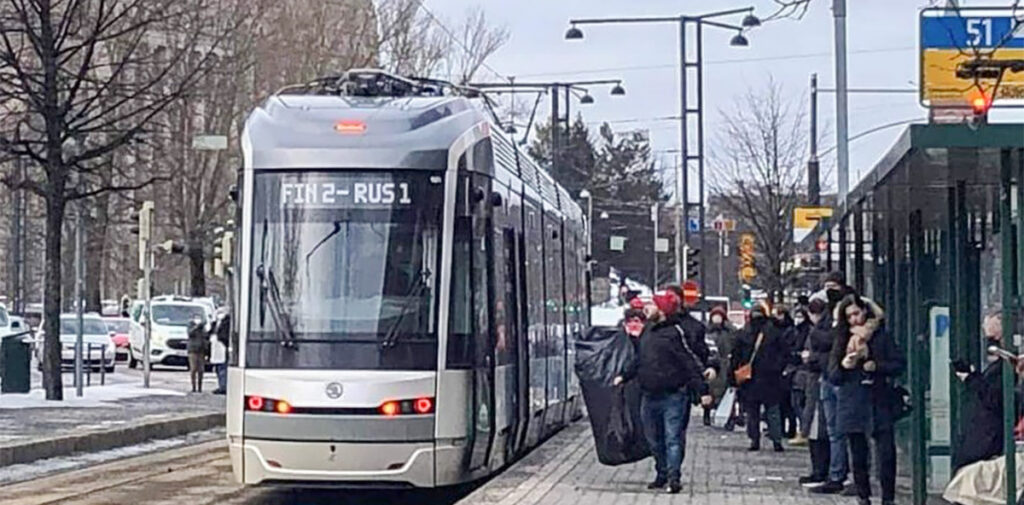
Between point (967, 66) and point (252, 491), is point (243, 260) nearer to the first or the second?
point (252, 491)

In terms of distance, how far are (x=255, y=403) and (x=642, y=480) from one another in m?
3.90

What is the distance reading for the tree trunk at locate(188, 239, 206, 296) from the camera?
4998 cm

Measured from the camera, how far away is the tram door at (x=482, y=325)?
16.9 meters

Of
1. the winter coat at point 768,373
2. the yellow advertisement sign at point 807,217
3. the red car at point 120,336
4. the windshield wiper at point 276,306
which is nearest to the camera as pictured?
the windshield wiper at point 276,306

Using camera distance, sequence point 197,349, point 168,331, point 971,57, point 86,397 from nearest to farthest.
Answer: point 971,57 < point 86,397 < point 197,349 < point 168,331

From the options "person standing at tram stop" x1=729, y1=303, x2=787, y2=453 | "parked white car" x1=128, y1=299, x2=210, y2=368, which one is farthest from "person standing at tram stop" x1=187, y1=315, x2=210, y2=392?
"person standing at tram stop" x1=729, y1=303, x2=787, y2=453

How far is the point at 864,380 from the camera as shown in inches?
566

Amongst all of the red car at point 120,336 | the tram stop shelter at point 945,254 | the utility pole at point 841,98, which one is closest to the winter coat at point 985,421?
the tram stop shelter at point 945,254

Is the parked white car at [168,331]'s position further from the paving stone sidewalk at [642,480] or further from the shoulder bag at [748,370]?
the shoulder bag at [748,370]

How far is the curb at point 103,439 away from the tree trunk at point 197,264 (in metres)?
19.2

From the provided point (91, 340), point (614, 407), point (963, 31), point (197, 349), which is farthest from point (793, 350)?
point (91, 340)

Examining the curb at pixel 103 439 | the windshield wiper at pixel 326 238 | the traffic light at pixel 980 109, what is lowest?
the curb at pixel 103 439

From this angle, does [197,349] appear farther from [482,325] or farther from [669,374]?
[669,374]

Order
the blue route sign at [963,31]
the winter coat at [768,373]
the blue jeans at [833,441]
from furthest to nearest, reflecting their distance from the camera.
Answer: the winter coat at [768,373]
the blue route sign at [963,31]
the blue jeans at [833,441]
